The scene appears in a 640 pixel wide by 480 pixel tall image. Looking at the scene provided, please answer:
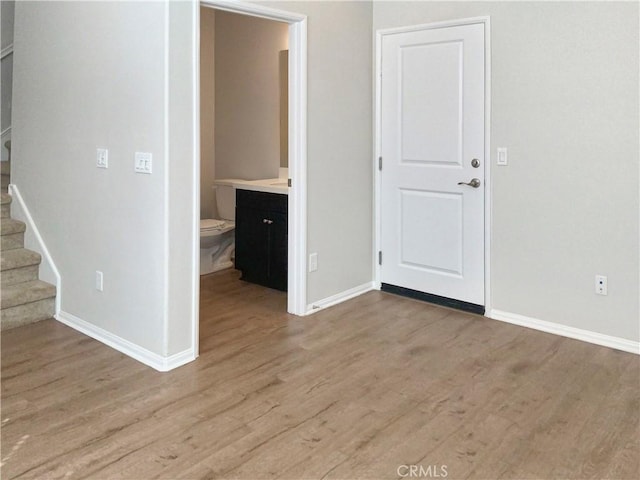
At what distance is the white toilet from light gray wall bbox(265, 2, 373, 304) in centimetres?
128

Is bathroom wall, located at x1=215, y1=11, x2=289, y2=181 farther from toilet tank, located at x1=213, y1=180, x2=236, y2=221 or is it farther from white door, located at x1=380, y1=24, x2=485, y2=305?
white door, located at x1=380, y1=24, x2=485, y2=305

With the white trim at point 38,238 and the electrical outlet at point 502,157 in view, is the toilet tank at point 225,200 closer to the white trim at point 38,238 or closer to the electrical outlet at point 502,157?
the white trim at point 38,238

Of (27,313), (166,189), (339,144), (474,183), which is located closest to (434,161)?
(474,183)

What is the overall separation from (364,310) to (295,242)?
70 cm

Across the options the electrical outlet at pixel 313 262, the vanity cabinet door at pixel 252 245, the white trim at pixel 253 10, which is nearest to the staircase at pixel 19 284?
the vanity cabinet door at pixel 252 245

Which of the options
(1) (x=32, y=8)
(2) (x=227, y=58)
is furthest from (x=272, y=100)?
(1) (x=32, y=8)

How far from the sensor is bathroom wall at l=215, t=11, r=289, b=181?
5281mm

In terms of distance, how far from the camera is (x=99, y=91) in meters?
3.22

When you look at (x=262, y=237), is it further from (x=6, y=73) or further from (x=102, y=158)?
(x=6, y=73)

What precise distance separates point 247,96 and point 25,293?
2.76 meters

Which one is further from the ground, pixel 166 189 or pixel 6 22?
pixel 6 22

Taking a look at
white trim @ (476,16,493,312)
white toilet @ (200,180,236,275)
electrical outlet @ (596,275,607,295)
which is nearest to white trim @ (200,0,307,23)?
white trim @ (476,16,493,312)

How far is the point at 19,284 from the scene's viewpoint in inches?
149

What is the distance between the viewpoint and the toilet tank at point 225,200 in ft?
17.6
